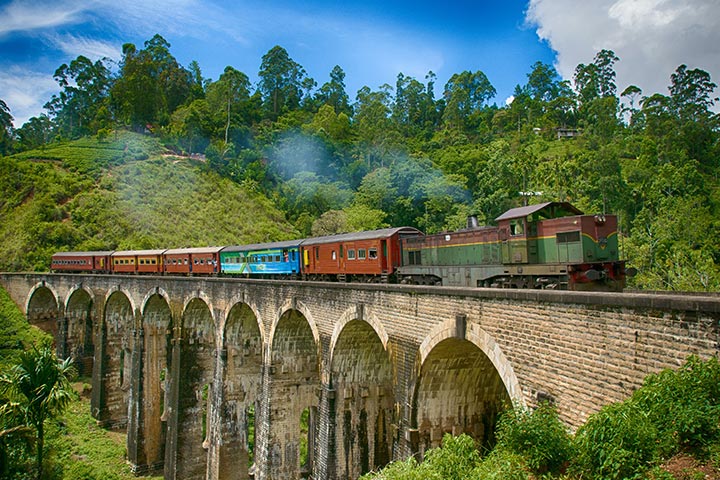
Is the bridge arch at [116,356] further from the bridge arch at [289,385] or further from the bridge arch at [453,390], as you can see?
the bridge arch at [453,390]

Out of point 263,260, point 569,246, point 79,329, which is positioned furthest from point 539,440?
point 79,329

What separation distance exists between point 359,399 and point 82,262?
30.6m

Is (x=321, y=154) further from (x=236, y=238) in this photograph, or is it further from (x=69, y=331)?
(x=69, y=331)

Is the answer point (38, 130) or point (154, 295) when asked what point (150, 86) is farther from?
point (154, 295)

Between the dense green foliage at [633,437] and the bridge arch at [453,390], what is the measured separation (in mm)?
3309

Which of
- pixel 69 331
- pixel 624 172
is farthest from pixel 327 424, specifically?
pixel 624 172

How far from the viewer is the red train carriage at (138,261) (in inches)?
1233

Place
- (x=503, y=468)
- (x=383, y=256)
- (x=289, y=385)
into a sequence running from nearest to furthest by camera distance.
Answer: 1. (x=503, y=468)
2. (x=383, y=256)
3. (x=289, y=385)

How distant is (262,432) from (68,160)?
5390 cm

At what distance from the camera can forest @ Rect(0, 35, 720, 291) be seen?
44312mm

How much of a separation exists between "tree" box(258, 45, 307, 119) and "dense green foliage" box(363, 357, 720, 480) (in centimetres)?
8443

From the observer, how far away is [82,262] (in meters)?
36.9

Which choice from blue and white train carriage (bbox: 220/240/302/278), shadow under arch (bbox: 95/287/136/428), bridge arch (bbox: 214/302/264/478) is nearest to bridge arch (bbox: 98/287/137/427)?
shadow under arch (bbox: 95/287/136/428)

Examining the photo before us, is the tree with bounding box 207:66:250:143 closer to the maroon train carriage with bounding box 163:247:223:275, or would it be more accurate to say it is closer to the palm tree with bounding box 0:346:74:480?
the maroon train carriage with bounding box 163:247:223:275
